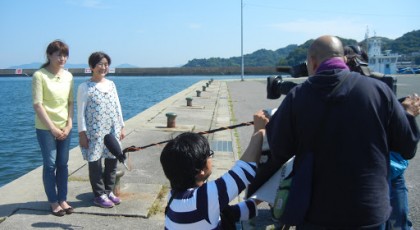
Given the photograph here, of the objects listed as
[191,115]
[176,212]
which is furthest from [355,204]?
[191,115]

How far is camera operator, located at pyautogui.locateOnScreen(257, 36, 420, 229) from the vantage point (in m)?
1.88

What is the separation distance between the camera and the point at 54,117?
3.95 m

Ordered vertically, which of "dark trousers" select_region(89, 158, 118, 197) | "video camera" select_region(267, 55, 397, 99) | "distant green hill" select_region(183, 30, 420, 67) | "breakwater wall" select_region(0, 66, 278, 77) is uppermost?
"distant green hill" select_region(183, 30, 420, 67)

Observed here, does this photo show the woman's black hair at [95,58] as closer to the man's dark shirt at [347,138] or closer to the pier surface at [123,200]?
the pier surface at [123,200]

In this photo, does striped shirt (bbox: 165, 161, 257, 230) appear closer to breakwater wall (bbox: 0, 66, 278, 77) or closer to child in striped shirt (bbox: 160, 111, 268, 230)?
child in striped shirt (bbox: 160, 111, 268, 230)

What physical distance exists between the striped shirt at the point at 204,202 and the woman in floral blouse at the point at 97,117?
85.8 inches

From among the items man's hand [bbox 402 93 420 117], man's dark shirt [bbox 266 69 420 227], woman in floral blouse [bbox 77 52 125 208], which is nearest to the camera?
man's dark shirt [bbox 266 69 420 227]

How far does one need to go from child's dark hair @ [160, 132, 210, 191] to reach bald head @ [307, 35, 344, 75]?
2.53 ft

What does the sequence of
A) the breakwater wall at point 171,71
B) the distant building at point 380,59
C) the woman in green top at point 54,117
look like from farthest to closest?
the breakwater wall at point 171,71
the distant building at point 380,59
the woman in green top at point 54,117

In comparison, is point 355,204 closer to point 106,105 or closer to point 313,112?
point 313,112

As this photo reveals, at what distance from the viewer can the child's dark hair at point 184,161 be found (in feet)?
7.00

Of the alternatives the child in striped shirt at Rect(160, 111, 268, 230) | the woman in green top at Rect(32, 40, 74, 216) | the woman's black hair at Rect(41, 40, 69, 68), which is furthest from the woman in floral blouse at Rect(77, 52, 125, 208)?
the child in striped shirt at Rect(160, 111, 268, 230)

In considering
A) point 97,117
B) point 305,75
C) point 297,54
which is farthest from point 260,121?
point 297,54

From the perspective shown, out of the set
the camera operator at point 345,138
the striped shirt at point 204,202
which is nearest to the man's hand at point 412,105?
the camera operator at point 345,138
